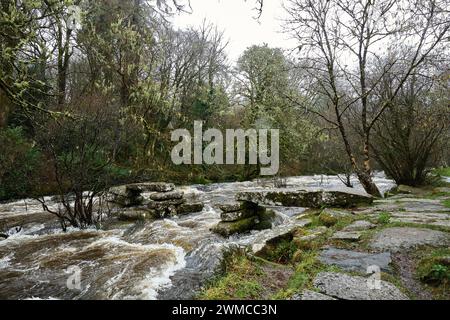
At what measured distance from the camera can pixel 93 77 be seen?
16.3 meters

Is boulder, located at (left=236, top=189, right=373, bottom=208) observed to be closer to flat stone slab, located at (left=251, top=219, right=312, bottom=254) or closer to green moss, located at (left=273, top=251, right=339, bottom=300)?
flat stone slab, located at (left=251, top=219, right=312, bottom=254)

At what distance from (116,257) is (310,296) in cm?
393

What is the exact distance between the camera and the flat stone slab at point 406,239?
3544 mm

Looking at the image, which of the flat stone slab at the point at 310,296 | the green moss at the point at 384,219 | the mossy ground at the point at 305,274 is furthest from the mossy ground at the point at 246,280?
the green moss at the point at 384,219

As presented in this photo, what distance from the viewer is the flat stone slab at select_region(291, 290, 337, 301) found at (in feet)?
8.36

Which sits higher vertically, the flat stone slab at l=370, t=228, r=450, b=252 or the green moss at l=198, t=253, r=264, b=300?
the flat stone slab at l=370, t=228, r=450, b=252

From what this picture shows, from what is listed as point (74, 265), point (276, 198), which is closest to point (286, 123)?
point (276, 198)

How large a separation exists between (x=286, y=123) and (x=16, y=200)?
1351 cm

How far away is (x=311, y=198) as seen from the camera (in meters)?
6.22

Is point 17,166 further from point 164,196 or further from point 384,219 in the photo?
point 384,219

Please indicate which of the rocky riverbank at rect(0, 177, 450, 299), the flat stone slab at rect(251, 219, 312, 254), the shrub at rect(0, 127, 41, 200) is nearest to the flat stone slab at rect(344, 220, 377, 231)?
the rocky riverbank at rect(0, 177, 450, 299)

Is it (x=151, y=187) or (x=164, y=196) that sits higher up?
(x=151, y=187)

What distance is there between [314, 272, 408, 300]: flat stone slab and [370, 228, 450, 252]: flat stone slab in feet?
3.12

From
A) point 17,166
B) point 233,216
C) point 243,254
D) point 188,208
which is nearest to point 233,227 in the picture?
point 233,216
